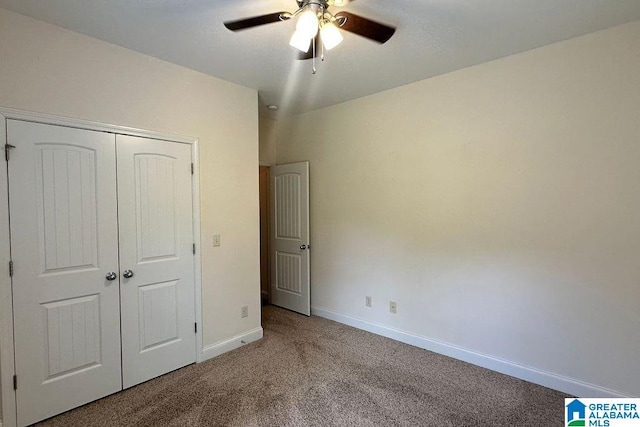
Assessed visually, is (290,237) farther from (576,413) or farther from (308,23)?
(576,413)

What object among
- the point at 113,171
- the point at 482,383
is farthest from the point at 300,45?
the point at 482,383

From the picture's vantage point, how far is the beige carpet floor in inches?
81.0

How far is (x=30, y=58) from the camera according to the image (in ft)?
6.56

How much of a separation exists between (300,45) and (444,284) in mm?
2433

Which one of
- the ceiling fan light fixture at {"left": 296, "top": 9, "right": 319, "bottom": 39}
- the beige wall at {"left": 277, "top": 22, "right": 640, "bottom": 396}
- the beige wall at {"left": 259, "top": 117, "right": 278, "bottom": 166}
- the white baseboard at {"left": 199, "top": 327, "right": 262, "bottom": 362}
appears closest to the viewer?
the ceiling fan light fixture at {"left": 296, "top": 9, "right": 319, "bottom": 39}

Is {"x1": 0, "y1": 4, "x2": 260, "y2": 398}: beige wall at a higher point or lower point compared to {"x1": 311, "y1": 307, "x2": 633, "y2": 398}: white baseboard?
higher

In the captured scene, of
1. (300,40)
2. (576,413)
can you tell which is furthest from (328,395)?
(300,40)

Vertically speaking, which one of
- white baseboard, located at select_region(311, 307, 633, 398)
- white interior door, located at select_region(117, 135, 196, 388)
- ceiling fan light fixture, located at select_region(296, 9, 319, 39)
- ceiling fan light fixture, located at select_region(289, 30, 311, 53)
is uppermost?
ceiling fan light fixture, located at select_region(296, 9, 319, 39)

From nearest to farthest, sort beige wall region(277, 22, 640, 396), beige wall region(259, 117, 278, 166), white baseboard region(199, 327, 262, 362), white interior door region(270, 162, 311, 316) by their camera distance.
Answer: beige wall region(277, 22, 640, 396) → white baseboard region(199, 327, 262, 362) → white interior door region(270, 162, 311, 316) → beige wall region(259, 117, 278, 166)

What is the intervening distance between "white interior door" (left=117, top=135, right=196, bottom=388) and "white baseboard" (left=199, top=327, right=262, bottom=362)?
0.42 feet

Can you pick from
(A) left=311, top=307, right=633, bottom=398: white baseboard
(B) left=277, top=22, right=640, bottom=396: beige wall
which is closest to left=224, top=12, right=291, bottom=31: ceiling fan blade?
(B) left=277, top=22, right=640, bottom=396: beige wall

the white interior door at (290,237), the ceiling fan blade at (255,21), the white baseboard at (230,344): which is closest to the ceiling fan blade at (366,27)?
the ceiling fan blade at (255,21)
